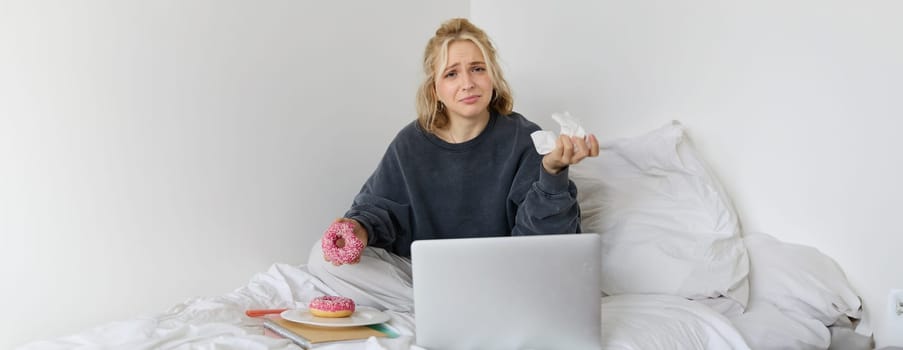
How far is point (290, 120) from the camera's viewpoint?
109 inches

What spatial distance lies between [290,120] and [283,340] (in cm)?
126

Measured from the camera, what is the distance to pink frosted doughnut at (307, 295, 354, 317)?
1771mm

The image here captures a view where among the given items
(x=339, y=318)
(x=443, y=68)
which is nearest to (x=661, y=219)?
(x=443, y=68)

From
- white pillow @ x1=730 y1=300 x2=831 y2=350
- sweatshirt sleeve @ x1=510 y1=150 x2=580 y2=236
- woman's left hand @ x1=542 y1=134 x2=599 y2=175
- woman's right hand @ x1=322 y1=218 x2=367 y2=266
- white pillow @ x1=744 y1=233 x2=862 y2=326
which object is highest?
woman's left hand @ x1=542 y1=134 x2=599 y2=175

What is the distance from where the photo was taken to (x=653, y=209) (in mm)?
2271

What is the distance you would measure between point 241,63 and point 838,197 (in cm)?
169

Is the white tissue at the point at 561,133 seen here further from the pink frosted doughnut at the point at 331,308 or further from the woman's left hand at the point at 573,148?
the pink frosted doughnut at the point at 331,308

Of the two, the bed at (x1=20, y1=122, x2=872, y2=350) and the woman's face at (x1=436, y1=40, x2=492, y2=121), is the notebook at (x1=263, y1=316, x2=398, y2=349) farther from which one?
the woman's face at (x1=436, y1=40, x2=492, y2=121)

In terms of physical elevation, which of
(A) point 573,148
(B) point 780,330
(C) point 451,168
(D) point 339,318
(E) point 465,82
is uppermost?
(E) point 465,82

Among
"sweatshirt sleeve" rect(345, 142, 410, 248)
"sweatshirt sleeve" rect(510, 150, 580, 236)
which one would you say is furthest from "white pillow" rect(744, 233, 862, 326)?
"sweatshirt sleeve" rect(345, 142, 410, 248)

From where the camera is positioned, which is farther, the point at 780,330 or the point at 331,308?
the point at 780,330

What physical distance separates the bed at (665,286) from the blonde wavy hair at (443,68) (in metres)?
0.33

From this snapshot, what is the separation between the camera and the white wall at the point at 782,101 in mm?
2025

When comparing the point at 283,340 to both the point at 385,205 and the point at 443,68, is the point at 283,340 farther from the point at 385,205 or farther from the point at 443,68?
the point at 443,68
